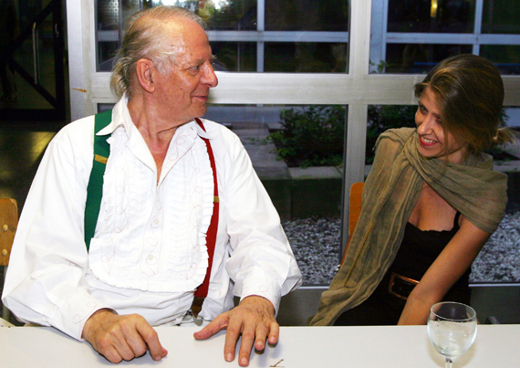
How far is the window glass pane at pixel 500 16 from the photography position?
271 centimetres

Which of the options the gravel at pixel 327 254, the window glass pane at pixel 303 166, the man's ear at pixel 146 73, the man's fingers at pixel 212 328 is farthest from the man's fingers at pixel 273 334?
the gravel at pixel 327 254

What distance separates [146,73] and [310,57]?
49.2 inches

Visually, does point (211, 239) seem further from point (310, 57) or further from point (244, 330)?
point (310, 57)

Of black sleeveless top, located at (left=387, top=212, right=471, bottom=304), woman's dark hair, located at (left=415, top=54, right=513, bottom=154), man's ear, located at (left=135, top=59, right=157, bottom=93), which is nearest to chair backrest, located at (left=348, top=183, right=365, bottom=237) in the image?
black sleeveless top, located at (left=387, top=212, right=471, bottom=304)

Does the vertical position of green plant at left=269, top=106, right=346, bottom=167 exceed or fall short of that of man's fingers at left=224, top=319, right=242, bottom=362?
it exceeds it

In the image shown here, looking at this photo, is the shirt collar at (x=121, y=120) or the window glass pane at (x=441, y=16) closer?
the shirt collar at (x=121, y=120)

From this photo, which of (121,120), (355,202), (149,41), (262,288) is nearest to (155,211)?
(121,120)

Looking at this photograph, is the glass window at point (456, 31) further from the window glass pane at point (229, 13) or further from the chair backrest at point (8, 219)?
the chair backrest at point (8, 219)

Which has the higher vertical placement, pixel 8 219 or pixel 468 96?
Result: pixel 468 96

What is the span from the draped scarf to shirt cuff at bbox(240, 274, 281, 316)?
524 mm

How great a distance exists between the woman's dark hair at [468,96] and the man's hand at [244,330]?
91 cm

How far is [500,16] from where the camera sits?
2.73 meters

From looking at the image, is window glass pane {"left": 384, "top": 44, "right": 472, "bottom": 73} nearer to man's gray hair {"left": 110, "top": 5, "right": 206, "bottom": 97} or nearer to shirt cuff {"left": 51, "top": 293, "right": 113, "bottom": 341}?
man's gray hair {"left": 110, "top": 5, "right": 206, "bottom": 97}

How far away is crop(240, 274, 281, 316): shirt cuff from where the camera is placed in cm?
134
